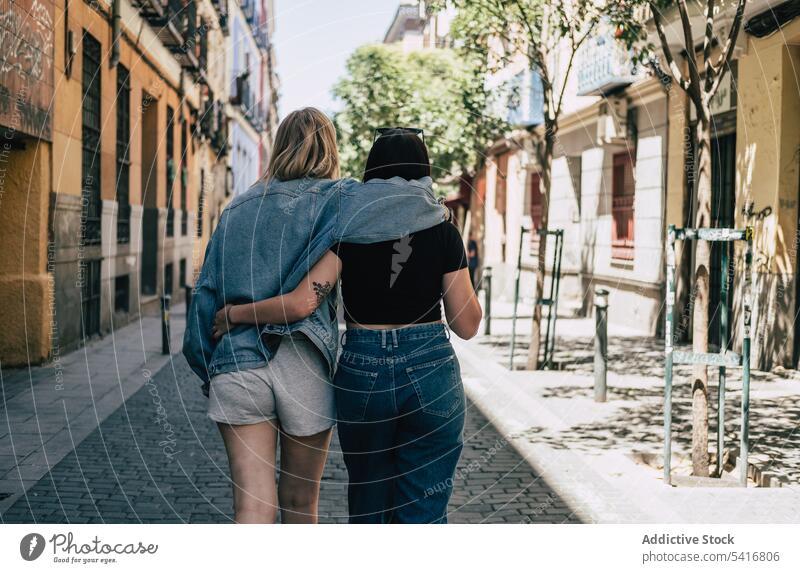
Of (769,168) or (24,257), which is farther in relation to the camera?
(769,168)

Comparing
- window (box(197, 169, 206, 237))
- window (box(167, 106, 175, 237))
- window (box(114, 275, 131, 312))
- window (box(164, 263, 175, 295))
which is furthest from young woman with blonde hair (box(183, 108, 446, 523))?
window (box(197, 169, 206, 237))

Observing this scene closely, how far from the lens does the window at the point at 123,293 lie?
49.2ft

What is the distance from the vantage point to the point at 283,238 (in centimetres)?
312

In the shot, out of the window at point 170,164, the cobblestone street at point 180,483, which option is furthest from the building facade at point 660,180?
the window at point 170,164

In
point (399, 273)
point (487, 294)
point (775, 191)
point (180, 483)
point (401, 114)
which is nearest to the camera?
point (399, 273)

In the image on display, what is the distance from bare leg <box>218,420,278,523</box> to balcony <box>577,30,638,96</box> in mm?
13242

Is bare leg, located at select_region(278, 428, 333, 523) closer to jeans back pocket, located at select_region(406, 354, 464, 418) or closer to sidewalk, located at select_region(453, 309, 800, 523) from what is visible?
jeans back pocket, located at select_region(406, 354, 464, 418)

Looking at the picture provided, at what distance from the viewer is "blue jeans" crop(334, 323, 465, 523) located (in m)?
3.14

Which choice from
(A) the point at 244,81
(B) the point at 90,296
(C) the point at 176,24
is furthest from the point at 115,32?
(A) the point at 244,81

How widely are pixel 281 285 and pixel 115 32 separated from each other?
35.2ft

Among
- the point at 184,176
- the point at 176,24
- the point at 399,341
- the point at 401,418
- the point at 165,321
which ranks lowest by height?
the point at 165,321

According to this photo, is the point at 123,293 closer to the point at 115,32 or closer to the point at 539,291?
the point at 115,32

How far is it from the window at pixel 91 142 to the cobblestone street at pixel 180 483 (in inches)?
211
